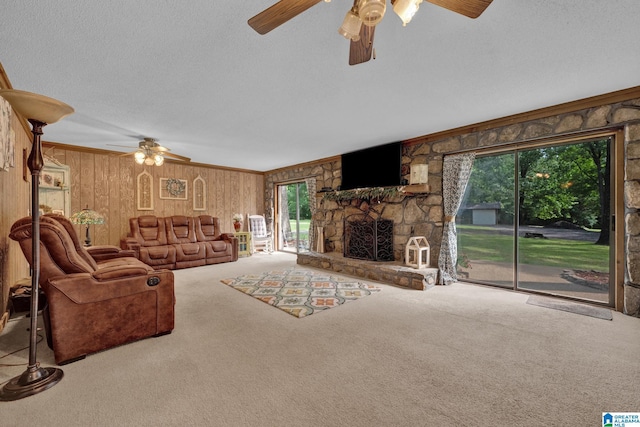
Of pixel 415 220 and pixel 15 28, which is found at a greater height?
pixel 15 28

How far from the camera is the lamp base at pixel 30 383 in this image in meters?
1.61

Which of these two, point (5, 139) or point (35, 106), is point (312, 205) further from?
point (35, 106)

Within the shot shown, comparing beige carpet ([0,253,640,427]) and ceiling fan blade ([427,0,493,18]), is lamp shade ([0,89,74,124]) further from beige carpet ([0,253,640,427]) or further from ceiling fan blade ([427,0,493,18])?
ceiling fan blade ([427,0,493,18])

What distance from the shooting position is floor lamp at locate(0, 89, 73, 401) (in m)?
1.60

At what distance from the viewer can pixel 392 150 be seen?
184 inches

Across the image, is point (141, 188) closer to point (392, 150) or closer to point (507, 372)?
point (392, 150)

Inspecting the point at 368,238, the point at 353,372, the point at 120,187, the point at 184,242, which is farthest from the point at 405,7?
the point at 120,187

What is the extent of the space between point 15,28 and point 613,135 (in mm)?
5458

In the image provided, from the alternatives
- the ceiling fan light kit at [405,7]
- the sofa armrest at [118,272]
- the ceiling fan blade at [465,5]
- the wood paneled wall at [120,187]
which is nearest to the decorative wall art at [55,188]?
the wood paneled wall at [120,187]

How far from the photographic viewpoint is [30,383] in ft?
5.50

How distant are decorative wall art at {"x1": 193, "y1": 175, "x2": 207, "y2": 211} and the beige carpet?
13.6ft

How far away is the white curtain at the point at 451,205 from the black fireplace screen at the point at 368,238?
912 millimetres

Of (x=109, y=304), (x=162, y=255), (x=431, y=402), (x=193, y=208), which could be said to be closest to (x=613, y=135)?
(x=431, y=402)

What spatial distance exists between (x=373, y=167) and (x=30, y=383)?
475cm
